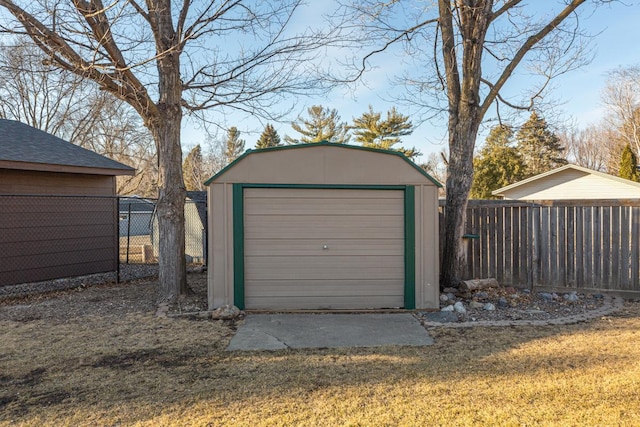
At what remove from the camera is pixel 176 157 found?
5980 millimetres

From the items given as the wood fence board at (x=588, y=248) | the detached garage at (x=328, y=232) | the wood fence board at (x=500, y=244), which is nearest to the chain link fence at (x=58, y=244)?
the detached garage at (x=328, y=232)

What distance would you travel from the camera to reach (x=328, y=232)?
5.52m

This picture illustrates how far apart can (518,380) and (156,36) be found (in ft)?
20.6

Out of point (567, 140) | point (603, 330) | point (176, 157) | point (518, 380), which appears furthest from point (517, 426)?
point (567, 140)

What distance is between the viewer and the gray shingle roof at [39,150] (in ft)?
24.1

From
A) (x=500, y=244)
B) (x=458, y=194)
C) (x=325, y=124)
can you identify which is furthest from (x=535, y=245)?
(x=325, y=124)

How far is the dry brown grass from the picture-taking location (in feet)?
8.60

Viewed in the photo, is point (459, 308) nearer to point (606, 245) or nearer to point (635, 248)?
A: point (606, 245)

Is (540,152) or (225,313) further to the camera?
(540,152)

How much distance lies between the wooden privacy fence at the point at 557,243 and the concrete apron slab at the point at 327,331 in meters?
2.34

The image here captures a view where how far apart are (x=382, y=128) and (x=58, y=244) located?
22627mm

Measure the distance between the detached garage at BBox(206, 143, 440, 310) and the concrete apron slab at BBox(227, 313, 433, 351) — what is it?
1.09ft

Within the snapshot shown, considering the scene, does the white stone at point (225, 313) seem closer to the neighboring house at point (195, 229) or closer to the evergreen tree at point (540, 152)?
the neighboring house at point (195, 229)

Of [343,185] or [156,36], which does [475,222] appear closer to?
[343,185]
